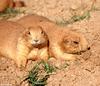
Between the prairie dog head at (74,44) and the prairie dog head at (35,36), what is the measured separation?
Answer: 1.14 feet

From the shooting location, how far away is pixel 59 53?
591 cm

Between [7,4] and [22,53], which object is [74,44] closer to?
[22,53]

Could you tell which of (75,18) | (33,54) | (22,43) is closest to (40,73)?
(33,54)

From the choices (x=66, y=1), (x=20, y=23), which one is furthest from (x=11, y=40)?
Answer: (x=66, y=1)

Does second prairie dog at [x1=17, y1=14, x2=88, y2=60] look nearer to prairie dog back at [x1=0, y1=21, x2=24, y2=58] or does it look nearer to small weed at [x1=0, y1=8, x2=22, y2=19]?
prairie dog back at [x1=0, y1=21, x2=24, y2=58]

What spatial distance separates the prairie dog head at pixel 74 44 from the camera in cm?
589

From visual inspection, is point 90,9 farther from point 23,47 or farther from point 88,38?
point 23,47

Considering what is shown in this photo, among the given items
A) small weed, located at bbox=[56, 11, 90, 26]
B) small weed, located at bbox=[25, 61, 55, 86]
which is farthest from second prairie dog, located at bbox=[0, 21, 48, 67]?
small weed, located at bbox=[56, 11, 90, 26]

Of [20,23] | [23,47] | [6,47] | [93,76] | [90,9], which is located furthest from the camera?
[90,9]

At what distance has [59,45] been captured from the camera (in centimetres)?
597

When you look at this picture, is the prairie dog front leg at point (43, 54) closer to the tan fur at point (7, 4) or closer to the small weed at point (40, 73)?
the small weed at point (40, 73)

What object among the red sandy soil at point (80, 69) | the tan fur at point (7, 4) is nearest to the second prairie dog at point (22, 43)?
the red sandy soil at point (80, 69)

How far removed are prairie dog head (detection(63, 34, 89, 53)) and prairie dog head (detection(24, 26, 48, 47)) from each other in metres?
0.35

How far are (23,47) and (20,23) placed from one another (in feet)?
2.97
